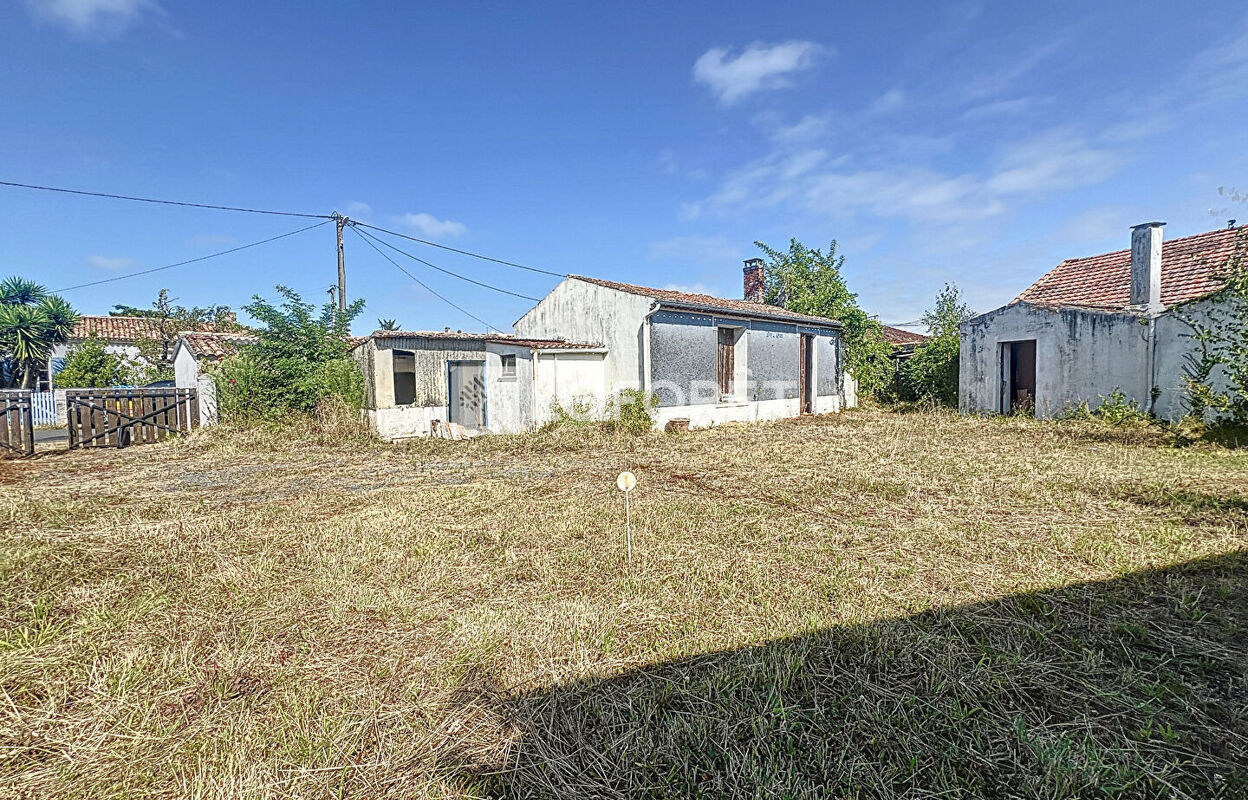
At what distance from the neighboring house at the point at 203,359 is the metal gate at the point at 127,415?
23cm

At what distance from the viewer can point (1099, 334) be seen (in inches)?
469

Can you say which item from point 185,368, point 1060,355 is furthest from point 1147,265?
point 185,368

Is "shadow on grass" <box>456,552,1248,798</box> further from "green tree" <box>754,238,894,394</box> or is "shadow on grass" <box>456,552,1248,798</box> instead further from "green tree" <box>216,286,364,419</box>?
"green tree" <box>754,238,894,394</box>

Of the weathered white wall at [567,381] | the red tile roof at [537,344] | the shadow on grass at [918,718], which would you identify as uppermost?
the red tile roof at [537,344]

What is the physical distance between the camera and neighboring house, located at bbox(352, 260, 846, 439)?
11.7 m

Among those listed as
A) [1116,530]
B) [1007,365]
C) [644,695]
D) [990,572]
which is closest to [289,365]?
[644,695]

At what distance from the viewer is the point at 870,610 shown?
3.16m

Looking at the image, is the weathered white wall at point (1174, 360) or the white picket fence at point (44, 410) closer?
the weathered white wall at point (1174, 360)

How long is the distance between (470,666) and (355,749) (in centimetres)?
64

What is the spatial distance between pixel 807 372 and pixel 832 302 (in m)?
4.10

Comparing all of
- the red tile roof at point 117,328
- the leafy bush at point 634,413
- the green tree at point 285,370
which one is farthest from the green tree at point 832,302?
the red tile roof at point 117,328

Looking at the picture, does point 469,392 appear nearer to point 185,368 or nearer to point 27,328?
point 185,368

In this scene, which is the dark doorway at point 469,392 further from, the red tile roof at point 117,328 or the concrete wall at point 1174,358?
the red tile roof at point 117,328

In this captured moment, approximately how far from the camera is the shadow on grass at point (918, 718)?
1.90 m
